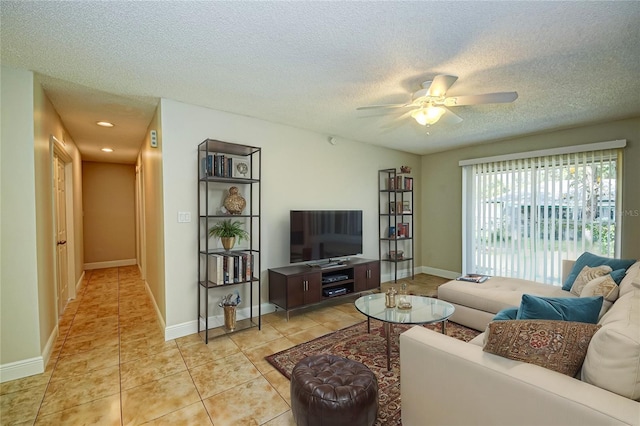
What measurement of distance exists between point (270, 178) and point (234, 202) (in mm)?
737

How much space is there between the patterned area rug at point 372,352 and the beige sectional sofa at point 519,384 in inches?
13.2

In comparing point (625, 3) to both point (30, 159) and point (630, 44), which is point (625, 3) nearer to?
point (630, 44)

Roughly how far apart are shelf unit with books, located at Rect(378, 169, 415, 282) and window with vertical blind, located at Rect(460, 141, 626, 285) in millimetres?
1006

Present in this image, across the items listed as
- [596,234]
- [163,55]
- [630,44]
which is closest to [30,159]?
[163,55]

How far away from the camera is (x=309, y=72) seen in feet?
7.86

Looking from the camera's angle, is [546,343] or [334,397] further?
[334,397]

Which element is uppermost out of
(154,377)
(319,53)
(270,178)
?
(319,53)

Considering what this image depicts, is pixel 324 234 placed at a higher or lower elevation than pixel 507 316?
higher

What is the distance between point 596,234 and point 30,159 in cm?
625

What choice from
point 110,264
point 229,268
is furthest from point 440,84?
point 110,264

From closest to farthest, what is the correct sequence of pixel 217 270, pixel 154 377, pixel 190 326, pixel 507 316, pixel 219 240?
pixel 507 316
pixel 154 377
pixel 217 270
pixel 190 326
pixel 219 240

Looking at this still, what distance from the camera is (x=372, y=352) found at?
8.83ft

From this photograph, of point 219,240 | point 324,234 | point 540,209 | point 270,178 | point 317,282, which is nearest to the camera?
point 219,240

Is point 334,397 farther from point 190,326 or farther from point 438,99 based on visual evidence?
point 438,99
